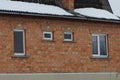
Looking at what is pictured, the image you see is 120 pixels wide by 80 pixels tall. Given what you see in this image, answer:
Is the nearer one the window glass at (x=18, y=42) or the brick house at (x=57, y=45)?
the brick house at (x=57, y=45)

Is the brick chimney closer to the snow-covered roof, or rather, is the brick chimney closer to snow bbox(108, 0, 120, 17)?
the snow-covered roof

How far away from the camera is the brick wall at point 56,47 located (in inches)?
922

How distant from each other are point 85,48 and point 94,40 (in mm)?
991

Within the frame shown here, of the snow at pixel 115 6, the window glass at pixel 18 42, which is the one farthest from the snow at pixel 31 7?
the snow at pixel 115 6

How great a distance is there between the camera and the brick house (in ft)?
76.9

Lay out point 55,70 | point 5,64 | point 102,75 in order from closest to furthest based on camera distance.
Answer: point 5,64 < point 55,70 < point 102,75

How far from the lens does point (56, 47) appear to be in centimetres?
2517

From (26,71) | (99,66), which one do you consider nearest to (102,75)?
(99,66)

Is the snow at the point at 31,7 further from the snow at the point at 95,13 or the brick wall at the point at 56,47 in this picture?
the snow at the point at 95,13

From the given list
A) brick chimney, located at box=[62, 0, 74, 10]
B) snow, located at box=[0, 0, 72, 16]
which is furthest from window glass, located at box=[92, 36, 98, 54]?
snow, located at box=[0, 0, 72, 16]

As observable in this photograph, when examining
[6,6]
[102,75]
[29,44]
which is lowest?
[102,75]

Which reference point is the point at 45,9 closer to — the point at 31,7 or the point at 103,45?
the point at 31,7

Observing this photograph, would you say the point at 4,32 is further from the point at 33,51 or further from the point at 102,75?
the point at 102,75

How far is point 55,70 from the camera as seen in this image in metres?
25.0
